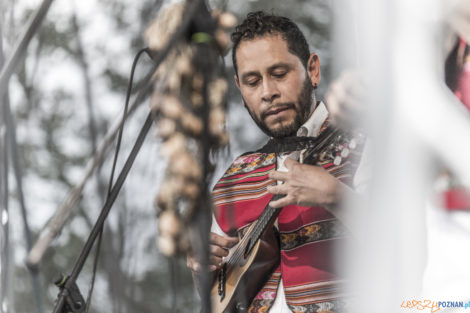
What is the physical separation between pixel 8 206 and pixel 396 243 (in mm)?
924

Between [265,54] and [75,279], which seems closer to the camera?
[75,279]

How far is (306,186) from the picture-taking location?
2.59ft

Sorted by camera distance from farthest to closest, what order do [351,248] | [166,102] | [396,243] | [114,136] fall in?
[166,102], [114,136], [351,248], [396,243]

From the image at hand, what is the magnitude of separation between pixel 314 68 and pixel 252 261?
12.6 inches

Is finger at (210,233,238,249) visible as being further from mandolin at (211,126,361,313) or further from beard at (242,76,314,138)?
beard at (242,76,314,138)

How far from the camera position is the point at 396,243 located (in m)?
0.47

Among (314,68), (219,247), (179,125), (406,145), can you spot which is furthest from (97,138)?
(406,145)

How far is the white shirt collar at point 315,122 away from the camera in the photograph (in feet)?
2.76

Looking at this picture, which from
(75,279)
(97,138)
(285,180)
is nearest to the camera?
(75,279)

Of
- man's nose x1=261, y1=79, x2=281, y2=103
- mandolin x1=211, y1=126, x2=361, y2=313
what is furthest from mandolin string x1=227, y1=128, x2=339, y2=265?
man's nose x1=261, y1=79, x2=281, y2=103

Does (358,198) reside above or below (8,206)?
above

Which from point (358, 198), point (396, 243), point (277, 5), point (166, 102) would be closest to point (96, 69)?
point (166, 102)

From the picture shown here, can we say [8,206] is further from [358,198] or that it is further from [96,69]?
[358,198]

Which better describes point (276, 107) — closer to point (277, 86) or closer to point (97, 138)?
point (277, 86)
